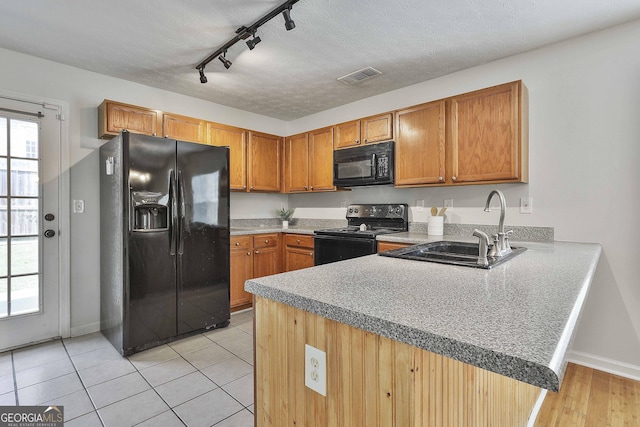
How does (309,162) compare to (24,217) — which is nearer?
(24,217)

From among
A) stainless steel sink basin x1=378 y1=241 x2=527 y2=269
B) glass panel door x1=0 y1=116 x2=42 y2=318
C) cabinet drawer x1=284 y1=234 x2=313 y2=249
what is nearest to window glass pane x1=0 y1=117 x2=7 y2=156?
glass panel door x1=0 y1=116 x2=42 y2=318

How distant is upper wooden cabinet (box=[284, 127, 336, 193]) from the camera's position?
3848 mm

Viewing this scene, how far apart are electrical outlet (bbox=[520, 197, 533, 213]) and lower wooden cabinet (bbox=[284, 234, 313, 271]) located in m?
2.00

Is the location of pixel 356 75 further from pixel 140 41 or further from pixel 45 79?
pixel 45 79

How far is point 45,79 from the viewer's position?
9.30 feet

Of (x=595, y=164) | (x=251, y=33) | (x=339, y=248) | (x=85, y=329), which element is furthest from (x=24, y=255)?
(x=595, y=164)

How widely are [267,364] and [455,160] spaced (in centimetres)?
240

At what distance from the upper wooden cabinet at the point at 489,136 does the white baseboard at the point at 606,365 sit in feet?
4.54

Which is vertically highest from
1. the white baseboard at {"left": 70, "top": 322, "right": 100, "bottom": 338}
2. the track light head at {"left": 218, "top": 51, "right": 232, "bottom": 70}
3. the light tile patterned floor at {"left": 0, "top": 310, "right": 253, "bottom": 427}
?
the track light head at {"left": 218, "top": 51, "right": 232, "bottom": 70}

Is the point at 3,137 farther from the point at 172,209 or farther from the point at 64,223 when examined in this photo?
the point at 172,209

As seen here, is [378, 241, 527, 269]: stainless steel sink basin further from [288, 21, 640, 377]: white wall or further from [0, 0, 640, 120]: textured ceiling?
[0, 0, 640, 120]: textured ceiling

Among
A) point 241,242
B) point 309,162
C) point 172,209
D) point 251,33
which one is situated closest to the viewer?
point 251,33

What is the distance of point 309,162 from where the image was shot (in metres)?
4.05

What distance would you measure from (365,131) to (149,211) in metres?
2.22
